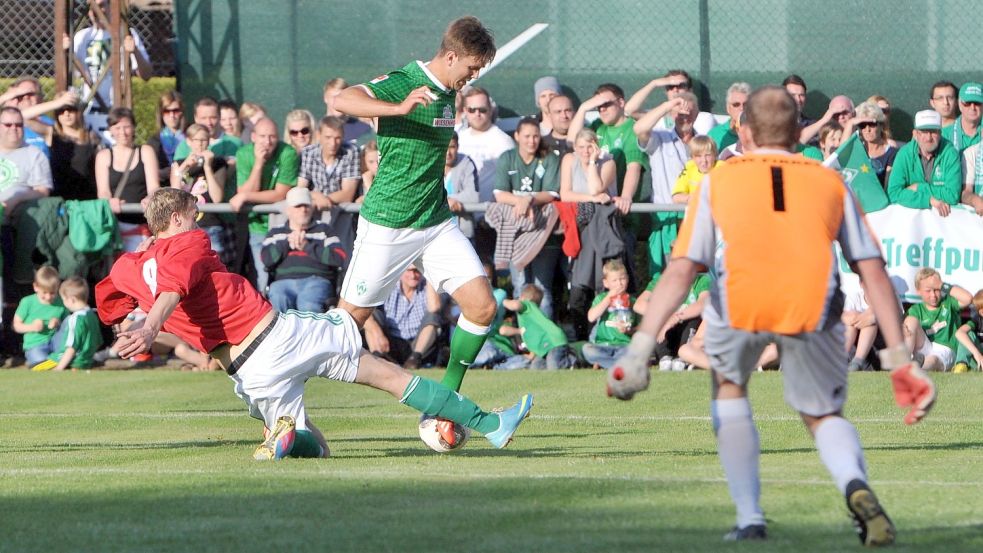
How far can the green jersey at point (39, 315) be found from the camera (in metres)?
15.7

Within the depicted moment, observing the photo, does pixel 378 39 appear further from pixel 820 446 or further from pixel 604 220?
pixel 820 446

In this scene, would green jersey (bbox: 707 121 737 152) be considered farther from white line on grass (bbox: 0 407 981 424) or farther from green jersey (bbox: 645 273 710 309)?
white line on grass (bbox: 0 407 981 424)

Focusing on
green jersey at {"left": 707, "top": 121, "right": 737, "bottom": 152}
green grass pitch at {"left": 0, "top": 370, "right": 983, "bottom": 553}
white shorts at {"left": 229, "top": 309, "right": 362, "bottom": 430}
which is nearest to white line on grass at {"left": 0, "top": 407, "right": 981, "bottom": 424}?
green grass pitch at {"left": 0, "top": 370, "right": 983, "bottom": 553}

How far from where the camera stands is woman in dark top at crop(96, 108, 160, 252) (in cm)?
1606

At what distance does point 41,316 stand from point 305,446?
8120 mm

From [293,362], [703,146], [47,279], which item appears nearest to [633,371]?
[293,362]

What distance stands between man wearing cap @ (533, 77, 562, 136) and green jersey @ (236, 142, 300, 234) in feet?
8.48

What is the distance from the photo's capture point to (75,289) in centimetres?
1553

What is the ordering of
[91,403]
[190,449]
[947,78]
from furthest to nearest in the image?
[947,78] → [91,403] → [190,449]

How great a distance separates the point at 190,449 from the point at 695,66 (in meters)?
10.4

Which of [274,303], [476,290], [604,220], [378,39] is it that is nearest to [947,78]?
[604,220]

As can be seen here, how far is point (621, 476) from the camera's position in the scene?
722cm

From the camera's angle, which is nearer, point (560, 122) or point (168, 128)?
point (560, 122)

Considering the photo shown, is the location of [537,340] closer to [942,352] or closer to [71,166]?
[942,352]
